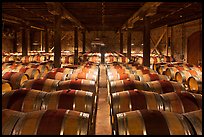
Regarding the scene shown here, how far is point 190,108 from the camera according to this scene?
3.63 meters

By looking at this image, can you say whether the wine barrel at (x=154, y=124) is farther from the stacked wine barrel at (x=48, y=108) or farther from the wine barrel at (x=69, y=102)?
the wine barrel at (x=69, y=102)

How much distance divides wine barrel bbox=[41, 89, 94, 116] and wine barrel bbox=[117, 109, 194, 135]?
1.00 m

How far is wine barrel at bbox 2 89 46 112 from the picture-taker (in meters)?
3.72

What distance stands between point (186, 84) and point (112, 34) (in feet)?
70.0

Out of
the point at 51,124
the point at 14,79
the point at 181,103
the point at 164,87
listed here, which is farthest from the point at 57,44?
the point at 51,124

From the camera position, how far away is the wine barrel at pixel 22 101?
147 inches

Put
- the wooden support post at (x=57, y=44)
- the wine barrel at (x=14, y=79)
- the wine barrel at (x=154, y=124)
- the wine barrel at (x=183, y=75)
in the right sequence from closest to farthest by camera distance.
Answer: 1. the wine barrel at (x=154, y=124)
2. the wine barrel at (x=14, y=79)
3. the wine barrel at (x=183, y=75)
4. the wooden support post at (x=57, y=44)

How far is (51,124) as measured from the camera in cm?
271

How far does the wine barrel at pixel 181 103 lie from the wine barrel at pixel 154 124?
74cm

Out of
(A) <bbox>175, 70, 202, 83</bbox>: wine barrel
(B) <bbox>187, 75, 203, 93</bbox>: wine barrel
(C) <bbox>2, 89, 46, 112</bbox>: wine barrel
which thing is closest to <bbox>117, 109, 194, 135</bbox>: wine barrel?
(C) <bbox>2, 89, 46, 112</bbox>: wine barrel

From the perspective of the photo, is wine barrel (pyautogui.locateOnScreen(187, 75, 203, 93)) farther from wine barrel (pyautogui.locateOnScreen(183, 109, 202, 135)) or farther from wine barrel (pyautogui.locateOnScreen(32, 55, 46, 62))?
wine barrel (pyautogui.locateOnScreen(32, 55, 46, 62))

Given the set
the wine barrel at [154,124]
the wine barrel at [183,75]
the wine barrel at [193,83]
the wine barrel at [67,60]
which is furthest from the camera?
the wine barrel at [67,60]

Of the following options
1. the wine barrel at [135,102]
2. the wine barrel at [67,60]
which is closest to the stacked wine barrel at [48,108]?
the wine barrel at [135,102]

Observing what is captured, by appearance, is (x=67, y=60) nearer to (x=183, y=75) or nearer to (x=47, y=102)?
(x=183, y=75)
